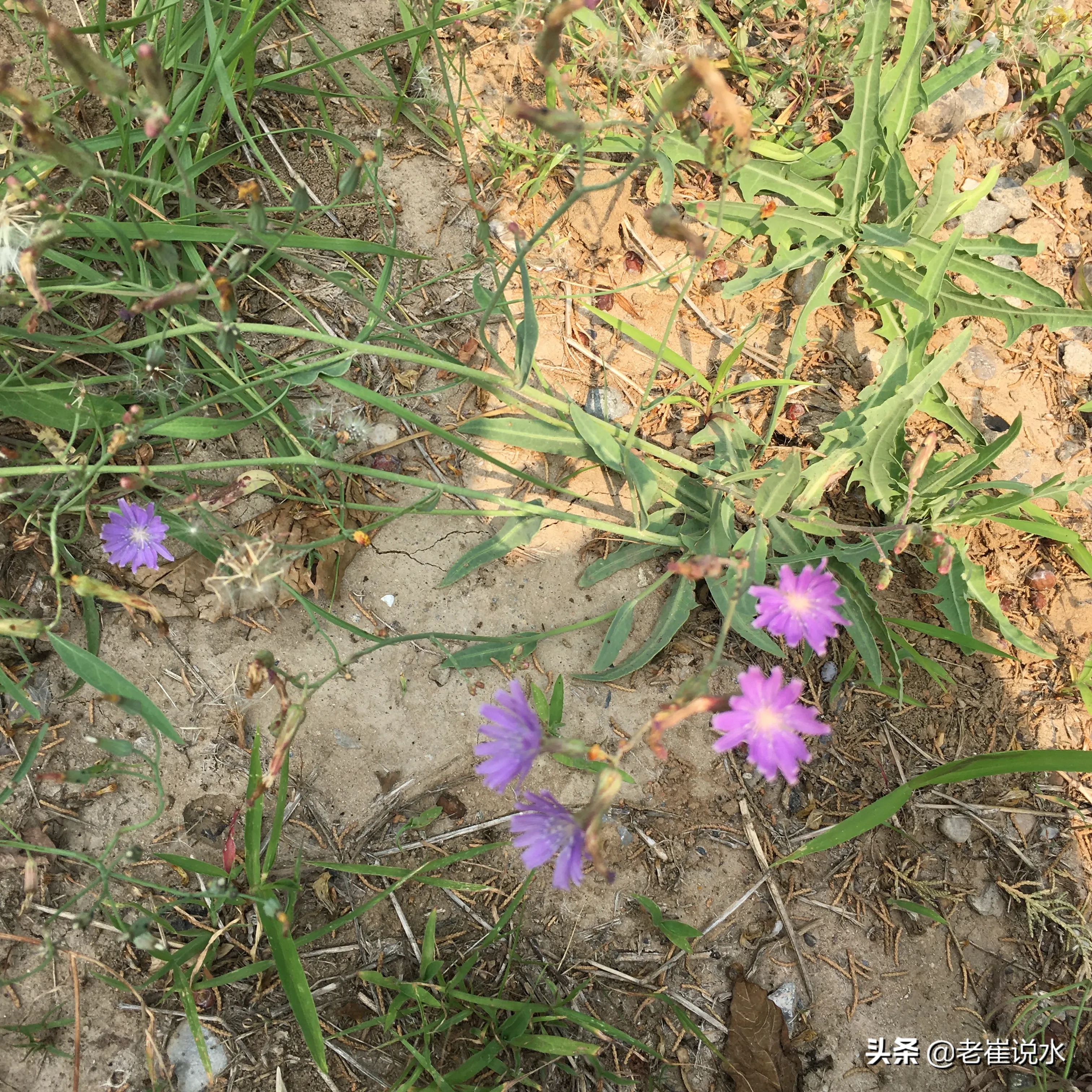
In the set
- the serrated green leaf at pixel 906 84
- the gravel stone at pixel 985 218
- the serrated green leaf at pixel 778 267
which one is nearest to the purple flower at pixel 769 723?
the serrated green leaf at pixel 778 267

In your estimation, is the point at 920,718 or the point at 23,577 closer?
the point at 23,577

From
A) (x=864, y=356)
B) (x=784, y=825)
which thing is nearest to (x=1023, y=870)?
(x=784, y=825)

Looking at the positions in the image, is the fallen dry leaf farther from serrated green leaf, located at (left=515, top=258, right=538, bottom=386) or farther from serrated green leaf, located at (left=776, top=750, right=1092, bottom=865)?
serrated green leaf, located at (left=515, top=258, right=538, bottom=386)

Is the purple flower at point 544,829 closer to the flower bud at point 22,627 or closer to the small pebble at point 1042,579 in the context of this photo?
the flower bud at point 22,627

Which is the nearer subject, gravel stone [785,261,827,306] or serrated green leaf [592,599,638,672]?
serrated green leaf [592,599,638,672]

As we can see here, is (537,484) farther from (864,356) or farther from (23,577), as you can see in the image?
(23,577)

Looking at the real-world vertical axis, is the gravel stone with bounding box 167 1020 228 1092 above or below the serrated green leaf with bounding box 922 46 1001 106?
below

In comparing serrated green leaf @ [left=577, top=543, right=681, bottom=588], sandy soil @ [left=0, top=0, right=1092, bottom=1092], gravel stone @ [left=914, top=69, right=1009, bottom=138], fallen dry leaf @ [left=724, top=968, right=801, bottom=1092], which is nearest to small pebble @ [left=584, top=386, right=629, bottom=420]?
sandy soil @ [left=0, top=0, right=1092, bottom=1092]
